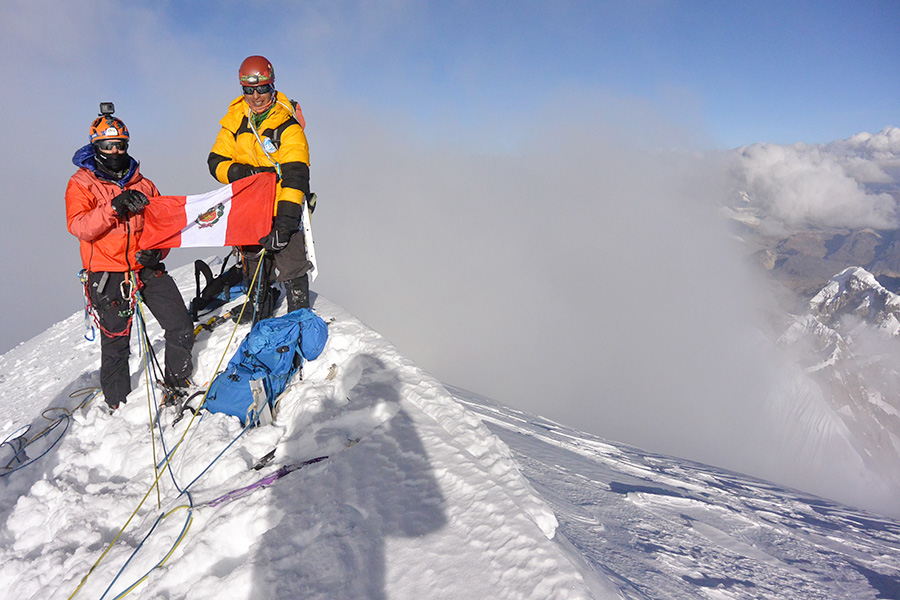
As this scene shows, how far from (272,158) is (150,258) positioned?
151 cm

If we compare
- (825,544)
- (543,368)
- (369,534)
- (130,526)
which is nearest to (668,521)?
(825,544)

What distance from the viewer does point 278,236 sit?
167 inches

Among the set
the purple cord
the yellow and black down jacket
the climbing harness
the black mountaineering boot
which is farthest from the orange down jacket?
the purple cord

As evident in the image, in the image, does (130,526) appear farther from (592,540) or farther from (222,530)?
(592,540)

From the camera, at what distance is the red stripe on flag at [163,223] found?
12.2ft

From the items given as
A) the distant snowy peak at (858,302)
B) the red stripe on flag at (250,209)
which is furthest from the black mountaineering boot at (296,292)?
the distant snowy peak at (858,302)

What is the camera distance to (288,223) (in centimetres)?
408

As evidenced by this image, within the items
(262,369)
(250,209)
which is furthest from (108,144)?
(262,369)

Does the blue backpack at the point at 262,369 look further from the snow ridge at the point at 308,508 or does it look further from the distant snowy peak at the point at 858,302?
the distant snowy peak at the point at 858,302

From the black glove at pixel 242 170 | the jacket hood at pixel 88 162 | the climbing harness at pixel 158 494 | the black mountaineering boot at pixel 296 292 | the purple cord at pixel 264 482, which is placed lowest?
the climbing harness at pixel 158 494

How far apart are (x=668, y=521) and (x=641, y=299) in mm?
179081

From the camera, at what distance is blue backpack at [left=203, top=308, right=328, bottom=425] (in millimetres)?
3326

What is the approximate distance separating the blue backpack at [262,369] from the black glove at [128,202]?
1296mm

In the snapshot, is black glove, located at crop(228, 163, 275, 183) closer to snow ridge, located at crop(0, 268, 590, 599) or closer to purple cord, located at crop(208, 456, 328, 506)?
snow ridge, located at crop(0, 268, 590, 599)
